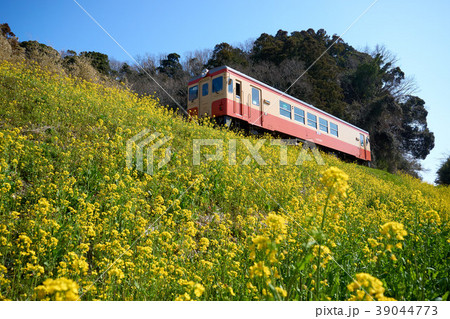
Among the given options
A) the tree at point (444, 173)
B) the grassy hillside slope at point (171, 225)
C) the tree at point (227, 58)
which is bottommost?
the grassy hillside slope at point (171, 225)

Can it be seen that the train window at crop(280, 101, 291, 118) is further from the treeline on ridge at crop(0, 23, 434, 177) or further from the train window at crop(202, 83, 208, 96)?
the treeline on ridge at crop(0, 23, 434, 177)

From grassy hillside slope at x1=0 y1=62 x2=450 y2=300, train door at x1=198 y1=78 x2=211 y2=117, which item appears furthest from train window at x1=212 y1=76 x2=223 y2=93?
grassy hillside slope at x1=0 y1=62 x2=450 y2=300

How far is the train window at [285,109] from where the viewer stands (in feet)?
Answer: 38.1

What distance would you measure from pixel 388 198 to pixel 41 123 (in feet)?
27.1

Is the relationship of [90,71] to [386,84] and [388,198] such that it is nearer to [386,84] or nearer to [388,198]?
[388,198]

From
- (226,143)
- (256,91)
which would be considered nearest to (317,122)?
(256,91)

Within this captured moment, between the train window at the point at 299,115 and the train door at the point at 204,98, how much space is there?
160 inches

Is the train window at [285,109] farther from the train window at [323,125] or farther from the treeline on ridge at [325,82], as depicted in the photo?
the treeline on ridge at [325,82]

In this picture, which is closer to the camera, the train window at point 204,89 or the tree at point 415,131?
the train window at point 204,89

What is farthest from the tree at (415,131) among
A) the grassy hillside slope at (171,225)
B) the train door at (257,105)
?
the grassy hillside slope at (171,225)

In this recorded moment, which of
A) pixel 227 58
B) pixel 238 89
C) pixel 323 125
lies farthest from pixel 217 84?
pixel 227 58

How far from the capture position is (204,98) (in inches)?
418

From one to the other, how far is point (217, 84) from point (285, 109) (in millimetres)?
3276

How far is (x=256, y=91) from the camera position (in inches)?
425
